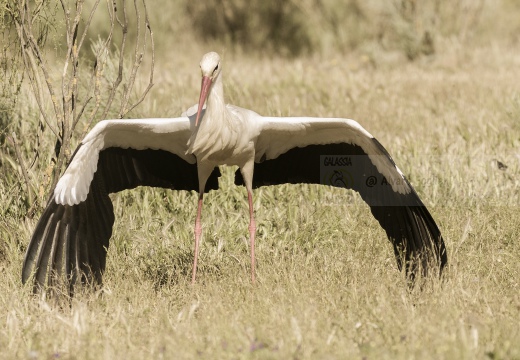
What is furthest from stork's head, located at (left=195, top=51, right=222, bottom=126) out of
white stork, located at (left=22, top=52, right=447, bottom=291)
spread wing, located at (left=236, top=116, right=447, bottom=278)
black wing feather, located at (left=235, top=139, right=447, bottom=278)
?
black wing feather, located at (left=235, top=139, right=447, bottom=278)

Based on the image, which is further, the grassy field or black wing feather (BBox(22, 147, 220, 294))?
black wing feather (BBox(22, 147, 220, 294))

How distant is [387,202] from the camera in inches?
209

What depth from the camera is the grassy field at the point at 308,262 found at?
4008 mm

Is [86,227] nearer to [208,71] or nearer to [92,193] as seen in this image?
[92,193]

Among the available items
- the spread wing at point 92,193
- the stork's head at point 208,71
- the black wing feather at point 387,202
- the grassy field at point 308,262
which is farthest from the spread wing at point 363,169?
the spread wing at point 92,193

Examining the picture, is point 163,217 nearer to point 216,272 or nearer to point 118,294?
point 216,272

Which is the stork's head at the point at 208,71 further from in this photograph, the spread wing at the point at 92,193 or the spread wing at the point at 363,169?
the spread wing at the point at 363,169

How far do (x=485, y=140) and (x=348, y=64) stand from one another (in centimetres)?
419

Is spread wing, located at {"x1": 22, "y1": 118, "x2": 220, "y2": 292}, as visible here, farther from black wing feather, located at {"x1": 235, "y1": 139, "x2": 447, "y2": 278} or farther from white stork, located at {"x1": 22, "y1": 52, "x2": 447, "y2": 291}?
black wing feather, located at {"x1": 235, "y1": 139, "x2": 447, "y2": 278}

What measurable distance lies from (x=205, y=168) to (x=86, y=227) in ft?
2.70

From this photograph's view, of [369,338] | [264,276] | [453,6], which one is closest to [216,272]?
[264,276]

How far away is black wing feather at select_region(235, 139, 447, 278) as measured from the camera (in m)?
5.17

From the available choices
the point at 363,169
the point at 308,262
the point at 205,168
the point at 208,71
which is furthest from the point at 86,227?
the point at 363,169

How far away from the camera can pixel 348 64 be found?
11.8 metres
